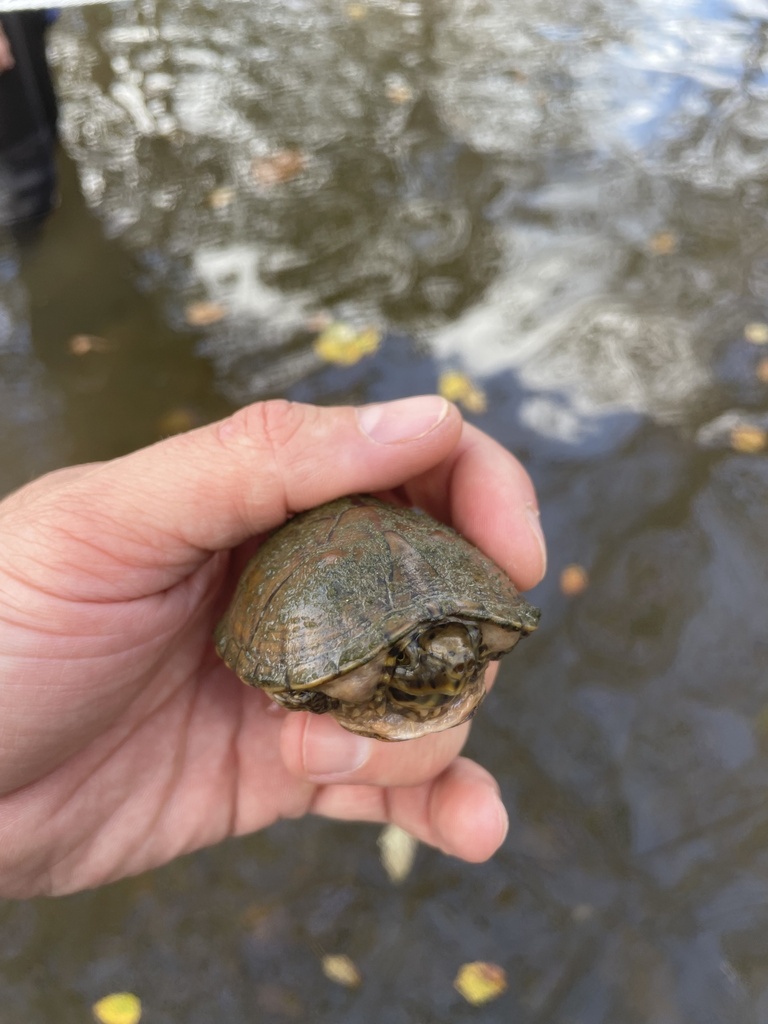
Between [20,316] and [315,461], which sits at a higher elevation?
[315,461]

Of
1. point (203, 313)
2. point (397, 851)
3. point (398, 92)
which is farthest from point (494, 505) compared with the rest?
point (398, 92)

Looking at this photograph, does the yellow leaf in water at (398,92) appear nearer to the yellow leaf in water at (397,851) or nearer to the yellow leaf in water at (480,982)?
the yellow leaf in water at (397,851)

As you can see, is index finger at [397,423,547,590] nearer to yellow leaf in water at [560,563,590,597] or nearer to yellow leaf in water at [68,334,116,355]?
yellow leaf in water at [560,563,590,597]

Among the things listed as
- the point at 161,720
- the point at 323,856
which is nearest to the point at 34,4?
the point at 161,720

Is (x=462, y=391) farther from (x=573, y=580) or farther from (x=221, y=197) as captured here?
(x=221, y=197)

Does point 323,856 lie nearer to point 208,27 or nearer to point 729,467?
point 729,467

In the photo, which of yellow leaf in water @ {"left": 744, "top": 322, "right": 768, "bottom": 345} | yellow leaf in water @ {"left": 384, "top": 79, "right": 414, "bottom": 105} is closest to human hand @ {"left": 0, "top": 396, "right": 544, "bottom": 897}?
yellow leaf in water @ {"left": 744, "top": 322, "right": 768, "bottom": 345}
